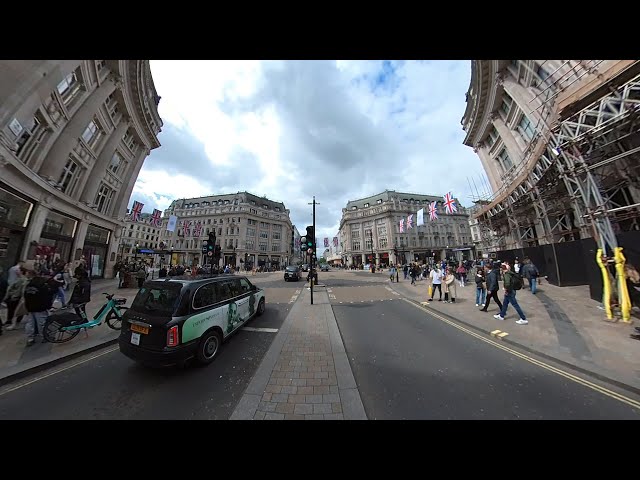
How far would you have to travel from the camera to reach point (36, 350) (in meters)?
4.48

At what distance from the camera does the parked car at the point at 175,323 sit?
3.55 meters

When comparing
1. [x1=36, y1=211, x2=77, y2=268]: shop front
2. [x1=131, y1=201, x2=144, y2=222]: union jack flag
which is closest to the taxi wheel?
[x1=36, y1=211, x2=77, y2=268]: shop front

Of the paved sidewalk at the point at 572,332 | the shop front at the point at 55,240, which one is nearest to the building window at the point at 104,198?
the shop front at the point at 55,240

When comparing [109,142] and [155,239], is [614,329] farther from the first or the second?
[155,239]

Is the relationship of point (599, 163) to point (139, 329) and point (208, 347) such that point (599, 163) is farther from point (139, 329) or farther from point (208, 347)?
→ point (139, 329)

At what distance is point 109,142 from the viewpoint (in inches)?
697

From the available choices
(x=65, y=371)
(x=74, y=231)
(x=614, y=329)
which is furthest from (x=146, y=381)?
(x=74, y=231)

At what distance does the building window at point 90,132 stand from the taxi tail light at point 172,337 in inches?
844

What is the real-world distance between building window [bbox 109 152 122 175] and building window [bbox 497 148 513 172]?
36320 millimetres
